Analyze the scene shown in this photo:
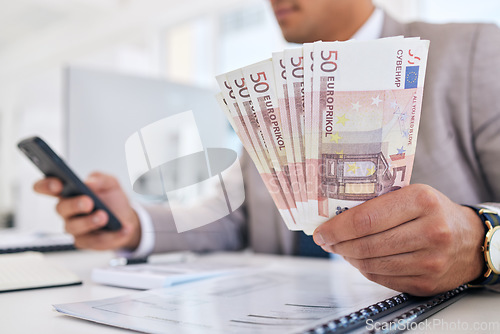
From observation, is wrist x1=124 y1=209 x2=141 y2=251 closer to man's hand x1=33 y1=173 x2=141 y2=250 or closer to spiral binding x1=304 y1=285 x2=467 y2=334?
man's hand x1=33 y1=173 x2=141 y2=250

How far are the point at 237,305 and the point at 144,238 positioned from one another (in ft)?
2.09

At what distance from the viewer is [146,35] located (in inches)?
201

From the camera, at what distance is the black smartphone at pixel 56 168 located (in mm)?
836

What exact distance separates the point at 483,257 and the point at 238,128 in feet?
1.28

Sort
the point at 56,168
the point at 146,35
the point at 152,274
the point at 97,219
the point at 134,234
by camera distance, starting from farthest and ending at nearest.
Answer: the point at 146,35 → the point at 134,234 → the point at 97,219 → the point at 56,168 → the point at 152,274

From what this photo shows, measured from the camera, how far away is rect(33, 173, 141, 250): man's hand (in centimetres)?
99

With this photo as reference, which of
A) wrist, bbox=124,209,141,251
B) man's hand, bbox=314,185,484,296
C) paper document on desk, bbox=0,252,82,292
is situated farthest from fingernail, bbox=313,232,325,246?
wrist, bbox=124,209,141,251

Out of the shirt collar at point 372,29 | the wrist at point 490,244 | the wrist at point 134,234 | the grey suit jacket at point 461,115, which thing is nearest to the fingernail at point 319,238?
the wrist at point 490,244

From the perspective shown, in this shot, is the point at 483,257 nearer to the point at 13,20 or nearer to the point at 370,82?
the point at 370,82

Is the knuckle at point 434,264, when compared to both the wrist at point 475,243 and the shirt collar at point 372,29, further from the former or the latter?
the shirt collar at point 372,29

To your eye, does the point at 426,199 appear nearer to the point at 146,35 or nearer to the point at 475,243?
the point at 475,243

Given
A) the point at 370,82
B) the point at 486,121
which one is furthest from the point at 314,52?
the point at 486,121

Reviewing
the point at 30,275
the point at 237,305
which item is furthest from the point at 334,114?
the point at 30,275

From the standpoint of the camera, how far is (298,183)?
1.81 feet
